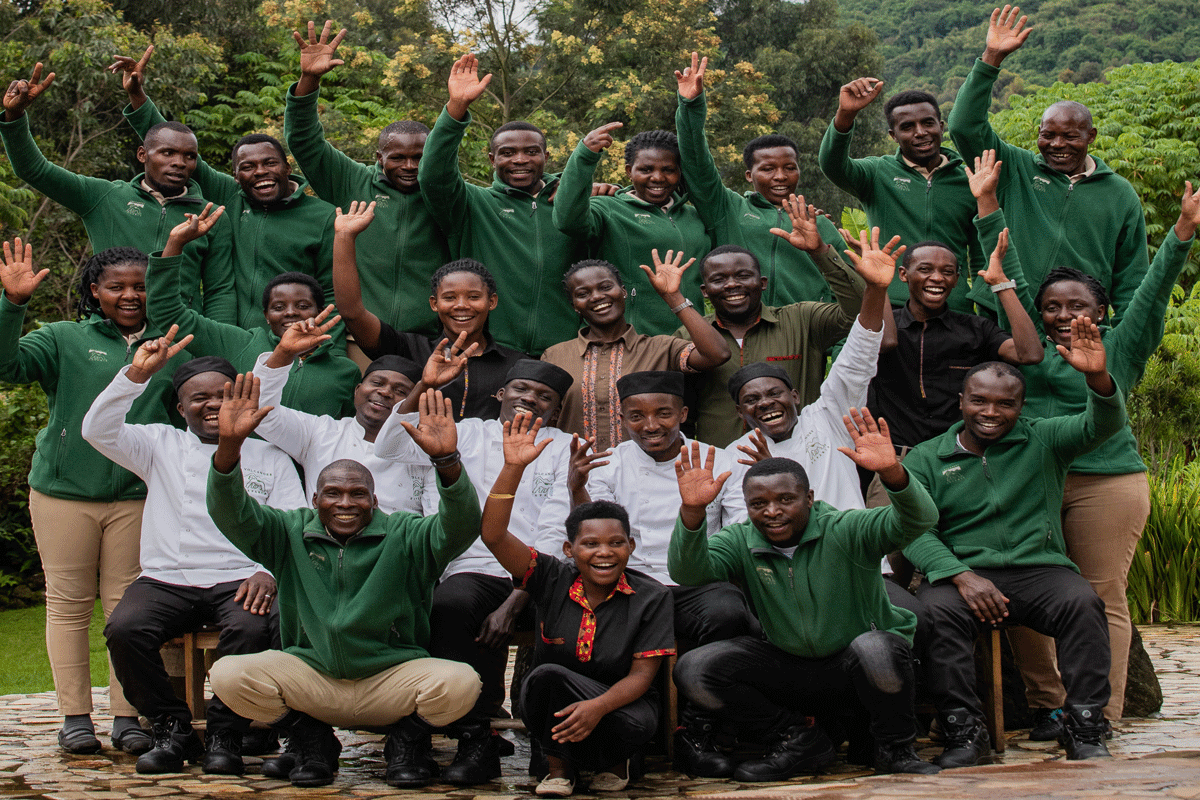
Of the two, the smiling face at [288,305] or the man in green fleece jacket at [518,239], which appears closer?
the smiling face at [288,305]

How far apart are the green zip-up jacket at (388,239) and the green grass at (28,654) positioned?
3857 millimetres

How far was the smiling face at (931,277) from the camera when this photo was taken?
5.89 metres

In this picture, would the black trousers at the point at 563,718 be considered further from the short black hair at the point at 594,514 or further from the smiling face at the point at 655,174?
the smiling face at the point at 655,174

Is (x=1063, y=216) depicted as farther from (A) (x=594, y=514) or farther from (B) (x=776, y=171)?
(A) (x=594, y=514)

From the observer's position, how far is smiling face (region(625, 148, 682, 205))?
21.7 feet

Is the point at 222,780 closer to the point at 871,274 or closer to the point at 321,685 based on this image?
the point at 321,685

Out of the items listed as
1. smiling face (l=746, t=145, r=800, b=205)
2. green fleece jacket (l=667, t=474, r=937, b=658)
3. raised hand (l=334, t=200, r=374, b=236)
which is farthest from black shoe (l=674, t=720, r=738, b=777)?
smiling face (l=746, t=145, r=800, b=205)

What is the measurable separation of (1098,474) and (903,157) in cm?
213

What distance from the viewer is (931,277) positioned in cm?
589

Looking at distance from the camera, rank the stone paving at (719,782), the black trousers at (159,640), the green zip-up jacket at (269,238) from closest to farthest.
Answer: the stone paving at (719,782), the black trousers at (159,640), the green zip-up jacket at (269,238)

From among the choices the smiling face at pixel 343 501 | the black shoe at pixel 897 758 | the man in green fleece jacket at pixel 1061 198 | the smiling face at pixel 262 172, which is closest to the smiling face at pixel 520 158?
the smiling face at pixel 262 172

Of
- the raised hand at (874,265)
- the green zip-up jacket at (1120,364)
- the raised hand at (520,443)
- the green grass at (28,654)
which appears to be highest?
the raised hand at (874,265)

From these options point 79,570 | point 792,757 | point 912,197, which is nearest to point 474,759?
point 792,757

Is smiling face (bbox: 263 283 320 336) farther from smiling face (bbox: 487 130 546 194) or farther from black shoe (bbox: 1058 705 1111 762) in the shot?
black shoe (bbox: 1058 705 1111 762)
